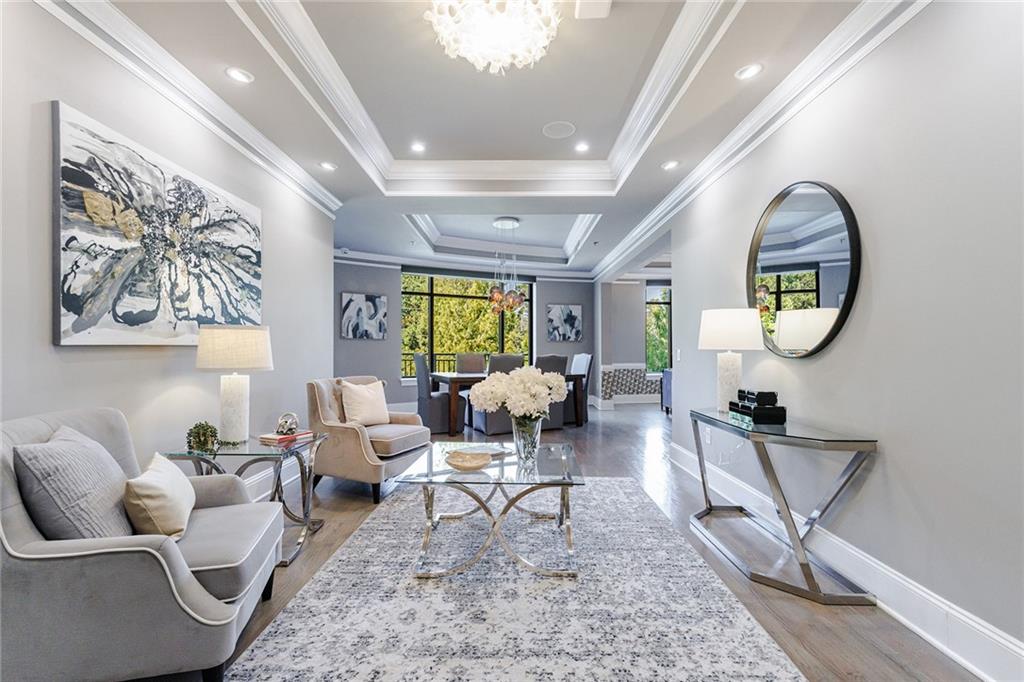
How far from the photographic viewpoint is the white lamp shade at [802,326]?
2.40 meters

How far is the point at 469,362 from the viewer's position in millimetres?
7117

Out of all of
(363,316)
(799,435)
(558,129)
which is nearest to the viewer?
(799,435)

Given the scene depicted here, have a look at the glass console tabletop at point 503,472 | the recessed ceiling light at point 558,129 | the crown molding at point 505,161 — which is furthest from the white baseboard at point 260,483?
the recessed ceiling light at point 558,129

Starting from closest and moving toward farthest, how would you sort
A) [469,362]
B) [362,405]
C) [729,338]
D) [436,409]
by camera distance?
[729,338] < [362,405] < [436,409] < [469,362]

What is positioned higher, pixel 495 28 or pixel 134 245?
pixel 495 28

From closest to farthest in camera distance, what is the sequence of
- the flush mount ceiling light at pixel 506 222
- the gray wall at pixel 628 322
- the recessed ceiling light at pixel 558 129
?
1. the recessed ceiling light at pixel 558 129
2. the flush mount ceiling light at pixel 506 222
3. the gray wall at pixel 628 322

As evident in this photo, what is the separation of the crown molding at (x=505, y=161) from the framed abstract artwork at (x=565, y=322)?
480 cm

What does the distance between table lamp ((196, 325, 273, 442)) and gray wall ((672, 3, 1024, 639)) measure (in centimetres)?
325

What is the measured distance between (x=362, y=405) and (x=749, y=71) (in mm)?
3669

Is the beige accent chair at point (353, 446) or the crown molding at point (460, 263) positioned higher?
the crown molding at point (460, 263)

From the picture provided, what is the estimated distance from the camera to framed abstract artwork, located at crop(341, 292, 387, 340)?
7441 mm

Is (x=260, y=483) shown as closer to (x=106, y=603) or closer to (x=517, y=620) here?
(x=106, y=603)

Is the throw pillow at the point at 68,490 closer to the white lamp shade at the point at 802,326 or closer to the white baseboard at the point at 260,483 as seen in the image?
the white baseboard at the point at 260,483

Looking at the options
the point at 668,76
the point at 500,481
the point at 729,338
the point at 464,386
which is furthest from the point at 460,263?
the point at 500,481
